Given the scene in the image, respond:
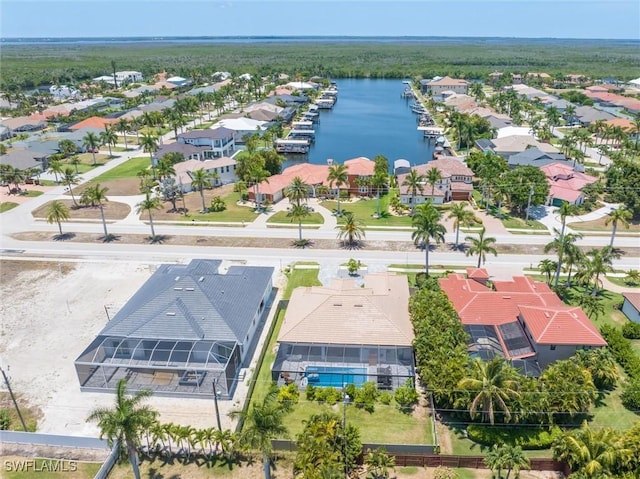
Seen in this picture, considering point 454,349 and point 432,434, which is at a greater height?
point 454,349

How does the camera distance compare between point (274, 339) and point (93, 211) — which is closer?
point (274, 339)

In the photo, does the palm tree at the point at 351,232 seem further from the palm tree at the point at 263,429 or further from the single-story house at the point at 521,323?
the palm tree at the point at 263,429

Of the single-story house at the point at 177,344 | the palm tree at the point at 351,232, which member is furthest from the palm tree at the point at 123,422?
the palm tree at the point at 351,232

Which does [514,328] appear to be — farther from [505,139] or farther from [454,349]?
[505,139]

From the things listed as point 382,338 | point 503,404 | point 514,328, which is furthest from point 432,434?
point 514,328

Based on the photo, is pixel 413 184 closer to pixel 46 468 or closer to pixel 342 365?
pixel 342 365

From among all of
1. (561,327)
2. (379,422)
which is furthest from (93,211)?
(561,327)

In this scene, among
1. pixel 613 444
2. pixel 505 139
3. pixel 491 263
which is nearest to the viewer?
pixel 613 444

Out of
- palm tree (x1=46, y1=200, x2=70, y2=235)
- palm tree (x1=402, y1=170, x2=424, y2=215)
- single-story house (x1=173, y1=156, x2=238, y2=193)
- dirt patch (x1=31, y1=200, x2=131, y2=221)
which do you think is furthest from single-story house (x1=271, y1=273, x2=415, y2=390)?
single-story house (x1=173, y1=156, x2=238, y2=193)
